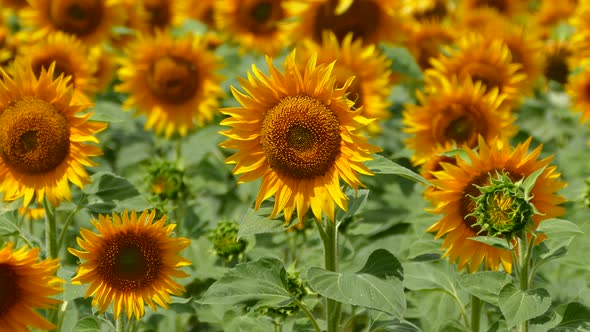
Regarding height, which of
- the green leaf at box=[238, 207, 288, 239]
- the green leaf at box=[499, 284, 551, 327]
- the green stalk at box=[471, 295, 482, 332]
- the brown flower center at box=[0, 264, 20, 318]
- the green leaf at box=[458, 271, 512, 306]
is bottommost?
the green stalk at box=[471, 295, 482, 332]

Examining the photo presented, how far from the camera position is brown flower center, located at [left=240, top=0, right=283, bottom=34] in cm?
440

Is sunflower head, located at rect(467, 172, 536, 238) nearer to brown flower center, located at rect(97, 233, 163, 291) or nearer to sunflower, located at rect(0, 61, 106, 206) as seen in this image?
brown flower center, located at rect(97, 233, 163, 291)

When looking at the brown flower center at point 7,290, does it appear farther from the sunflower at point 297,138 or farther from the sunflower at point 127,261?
the sunflower at point 297,138

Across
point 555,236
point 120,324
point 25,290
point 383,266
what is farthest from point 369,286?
point 25,290

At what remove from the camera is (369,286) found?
2.13 m

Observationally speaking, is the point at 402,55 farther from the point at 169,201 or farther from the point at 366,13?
the point at 169,201

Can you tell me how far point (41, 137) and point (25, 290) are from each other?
51 centimetres

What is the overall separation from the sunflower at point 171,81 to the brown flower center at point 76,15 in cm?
46

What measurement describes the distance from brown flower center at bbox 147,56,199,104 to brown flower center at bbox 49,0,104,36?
21.9 inches

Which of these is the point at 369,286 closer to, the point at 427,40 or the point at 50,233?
the point at 50,233

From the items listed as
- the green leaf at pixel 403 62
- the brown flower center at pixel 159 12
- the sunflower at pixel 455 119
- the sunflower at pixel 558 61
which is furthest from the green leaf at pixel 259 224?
the brown flower center at pixel 159 12

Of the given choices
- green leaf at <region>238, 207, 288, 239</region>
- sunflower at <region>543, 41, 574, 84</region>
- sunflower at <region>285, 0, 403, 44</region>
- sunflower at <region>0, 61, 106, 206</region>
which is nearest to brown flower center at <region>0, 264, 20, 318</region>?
sunflower at <region>0, 61, 106, 206</region>

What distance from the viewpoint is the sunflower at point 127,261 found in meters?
2.23

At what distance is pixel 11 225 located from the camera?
252cm
